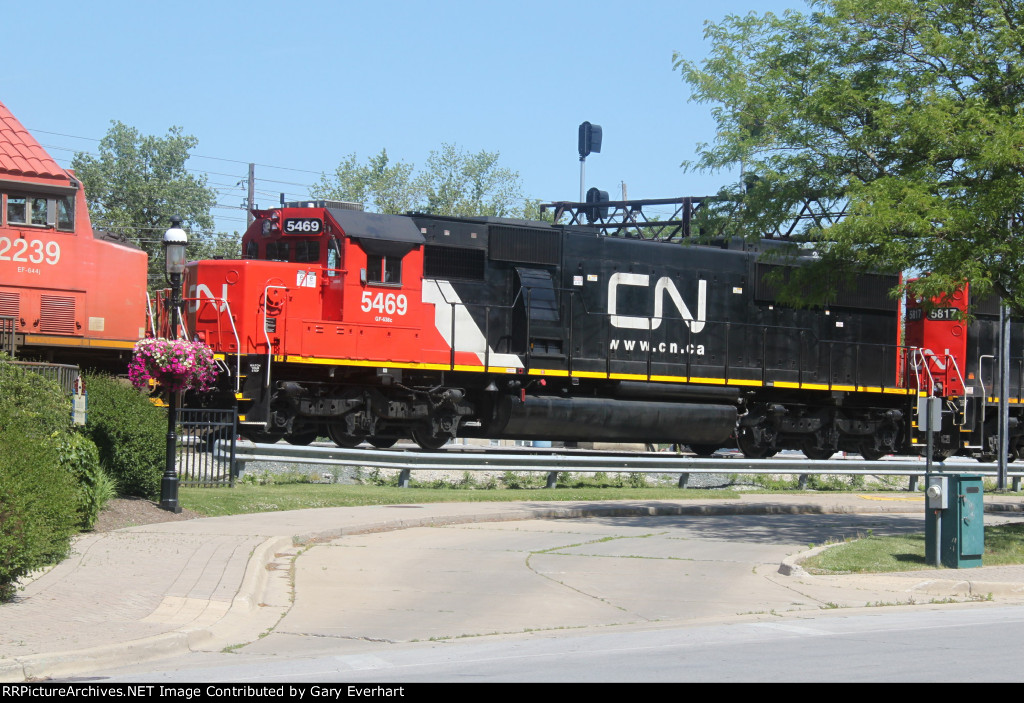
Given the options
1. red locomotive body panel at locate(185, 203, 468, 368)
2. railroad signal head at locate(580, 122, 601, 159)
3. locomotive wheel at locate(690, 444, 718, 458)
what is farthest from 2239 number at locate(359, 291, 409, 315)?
railroad signal head at locate(580, 122, 601, 159)

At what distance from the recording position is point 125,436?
51.8 feet

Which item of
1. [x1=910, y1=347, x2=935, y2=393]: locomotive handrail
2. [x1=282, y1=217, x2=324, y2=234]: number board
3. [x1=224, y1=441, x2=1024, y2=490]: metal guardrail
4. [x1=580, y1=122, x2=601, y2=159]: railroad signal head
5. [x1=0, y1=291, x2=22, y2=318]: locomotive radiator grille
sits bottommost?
[x1=224, y1=441, x2=1024, y2=490]: metal guardrail

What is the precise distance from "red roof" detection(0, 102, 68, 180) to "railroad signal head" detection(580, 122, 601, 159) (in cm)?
2125

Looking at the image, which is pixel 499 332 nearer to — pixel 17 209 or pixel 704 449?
pixel 704 449

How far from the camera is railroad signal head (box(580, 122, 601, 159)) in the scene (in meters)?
37.2

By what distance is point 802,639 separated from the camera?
8438mm

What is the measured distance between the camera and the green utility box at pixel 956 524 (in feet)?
41.1

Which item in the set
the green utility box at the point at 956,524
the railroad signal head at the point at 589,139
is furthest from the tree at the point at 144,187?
the green utility box at the point at 956,524

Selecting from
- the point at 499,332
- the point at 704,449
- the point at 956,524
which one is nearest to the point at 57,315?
the point at 499,332

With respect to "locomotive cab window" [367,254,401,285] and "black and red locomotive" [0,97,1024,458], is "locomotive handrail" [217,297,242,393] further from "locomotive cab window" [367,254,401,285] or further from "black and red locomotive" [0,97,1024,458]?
"locomotive cab window" [367,254,401,285]

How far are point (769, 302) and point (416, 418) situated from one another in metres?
8.82

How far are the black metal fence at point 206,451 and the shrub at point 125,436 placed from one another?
1.46 metres

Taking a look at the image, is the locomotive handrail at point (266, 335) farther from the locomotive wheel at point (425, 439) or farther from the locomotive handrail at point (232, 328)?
the locomotive wheel at point (425, 439)
